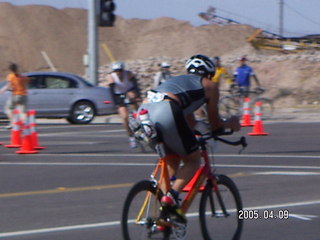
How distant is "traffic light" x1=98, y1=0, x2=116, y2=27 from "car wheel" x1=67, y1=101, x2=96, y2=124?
2.44 metres

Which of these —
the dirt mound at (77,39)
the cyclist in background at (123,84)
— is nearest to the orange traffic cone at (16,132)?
the cyclist in background at (123,84)

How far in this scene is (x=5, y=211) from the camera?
938 cm

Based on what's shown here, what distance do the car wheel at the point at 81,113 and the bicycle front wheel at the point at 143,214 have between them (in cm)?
1722

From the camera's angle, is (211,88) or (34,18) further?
(34,18)

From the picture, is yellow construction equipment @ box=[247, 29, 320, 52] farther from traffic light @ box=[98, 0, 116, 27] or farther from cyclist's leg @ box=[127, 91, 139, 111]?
cyclist's leg @ box=[127, 91, 139, 111]

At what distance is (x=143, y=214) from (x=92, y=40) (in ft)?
66.0

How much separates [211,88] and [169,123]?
1.79 feet

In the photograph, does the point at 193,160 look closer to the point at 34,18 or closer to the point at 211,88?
the point at 211,88

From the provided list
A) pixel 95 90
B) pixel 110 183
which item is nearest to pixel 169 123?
pixel 110 183

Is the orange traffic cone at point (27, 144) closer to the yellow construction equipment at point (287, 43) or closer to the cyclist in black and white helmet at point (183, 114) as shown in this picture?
the cyclist in black and white helmet at point (183, 114)

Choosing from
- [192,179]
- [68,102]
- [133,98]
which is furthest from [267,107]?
[192,179]

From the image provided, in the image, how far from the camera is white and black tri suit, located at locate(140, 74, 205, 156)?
6.87 metres

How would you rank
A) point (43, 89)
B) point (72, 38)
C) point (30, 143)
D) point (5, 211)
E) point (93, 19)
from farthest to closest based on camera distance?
point (72, 38), point (93, 19), point (43, 89), point (30, 143), point (5, 211)

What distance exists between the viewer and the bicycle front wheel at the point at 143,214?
265 inches
